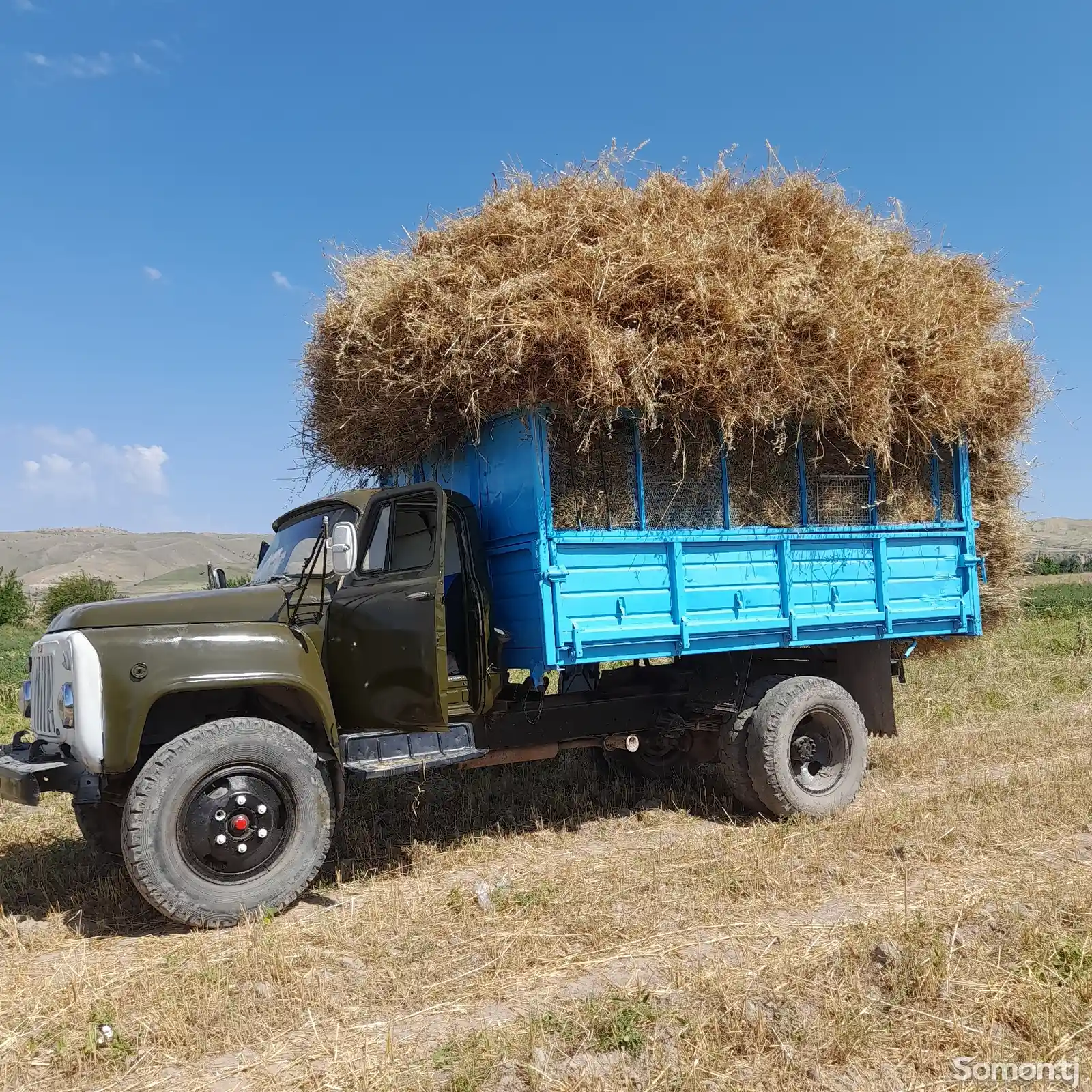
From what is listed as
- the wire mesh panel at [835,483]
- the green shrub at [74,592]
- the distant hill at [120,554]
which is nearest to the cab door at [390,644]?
the wire mesh panel at [835,483]

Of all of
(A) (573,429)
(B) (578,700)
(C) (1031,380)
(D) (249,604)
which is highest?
(C) (1031,380)

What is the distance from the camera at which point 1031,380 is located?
25.0 ft

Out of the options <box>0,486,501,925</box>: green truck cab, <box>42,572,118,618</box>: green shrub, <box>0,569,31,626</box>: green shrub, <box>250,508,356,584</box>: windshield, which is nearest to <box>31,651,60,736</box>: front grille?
<box>0,486,501,925</box>: green truck cab

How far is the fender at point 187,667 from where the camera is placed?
4.51m

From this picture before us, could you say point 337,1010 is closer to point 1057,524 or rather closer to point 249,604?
point 249,604

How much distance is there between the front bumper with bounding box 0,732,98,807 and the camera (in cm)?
451

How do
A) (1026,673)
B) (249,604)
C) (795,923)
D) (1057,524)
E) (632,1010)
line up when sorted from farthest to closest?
(1057,524), (1026,673), (249,604), (795,923), (632,1010)

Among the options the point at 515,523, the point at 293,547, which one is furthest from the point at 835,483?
the point at 293,547

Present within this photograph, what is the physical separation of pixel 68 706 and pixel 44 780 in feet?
1.27

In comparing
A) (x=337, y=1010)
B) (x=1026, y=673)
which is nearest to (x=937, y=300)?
(x=337, y=1010)

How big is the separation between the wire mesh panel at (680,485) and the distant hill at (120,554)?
325 ft

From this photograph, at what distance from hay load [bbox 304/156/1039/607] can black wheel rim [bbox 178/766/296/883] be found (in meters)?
2.36

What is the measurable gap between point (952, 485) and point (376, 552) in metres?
4.58

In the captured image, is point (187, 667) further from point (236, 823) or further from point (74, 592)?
point (74, 592)
